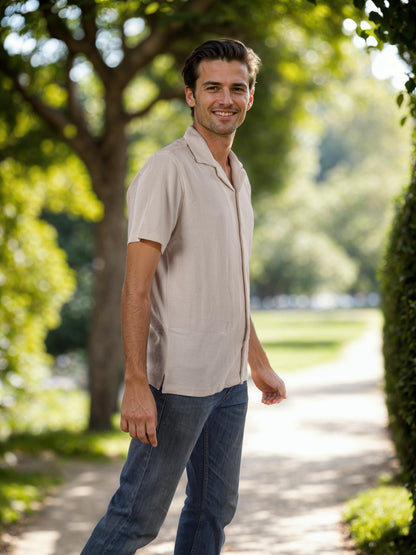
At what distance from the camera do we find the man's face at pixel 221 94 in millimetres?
2773

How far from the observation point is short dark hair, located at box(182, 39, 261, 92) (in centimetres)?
278

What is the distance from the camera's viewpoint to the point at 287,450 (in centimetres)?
900

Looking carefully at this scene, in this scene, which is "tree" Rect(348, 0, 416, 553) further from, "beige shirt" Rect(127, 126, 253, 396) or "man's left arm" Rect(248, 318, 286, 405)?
"beige shirt" Rect(127, 126, 253, 396)

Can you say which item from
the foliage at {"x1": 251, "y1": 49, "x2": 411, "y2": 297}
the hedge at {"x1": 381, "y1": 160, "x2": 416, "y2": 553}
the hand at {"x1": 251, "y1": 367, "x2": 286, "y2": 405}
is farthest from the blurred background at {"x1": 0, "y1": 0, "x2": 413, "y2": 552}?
the foliage at {"x1": 251, "y1": 49, "x2": 411, "y2": 297}

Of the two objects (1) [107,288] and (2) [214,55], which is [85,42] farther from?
(2) [214,55]

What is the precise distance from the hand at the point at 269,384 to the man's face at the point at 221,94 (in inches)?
37.8

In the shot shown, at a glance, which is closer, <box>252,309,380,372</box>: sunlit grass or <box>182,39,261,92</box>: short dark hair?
<box>182,39,261,92</box>: short dark hair

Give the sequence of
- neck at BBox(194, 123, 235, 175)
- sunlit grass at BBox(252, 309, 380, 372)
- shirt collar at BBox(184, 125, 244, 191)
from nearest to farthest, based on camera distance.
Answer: shirt collar at BBox(184, 125, 244, 191)
neck at BBox(194, 123, 235, 175)
sunlit grass at BBox(252, 309, 380, 372)

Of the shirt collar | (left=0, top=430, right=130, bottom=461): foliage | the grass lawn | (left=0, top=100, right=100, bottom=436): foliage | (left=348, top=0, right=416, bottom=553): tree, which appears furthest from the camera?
(left=0, top=100, right=100, bottom=436): foliage

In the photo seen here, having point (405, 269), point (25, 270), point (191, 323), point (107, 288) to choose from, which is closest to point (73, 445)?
point (107, 288)

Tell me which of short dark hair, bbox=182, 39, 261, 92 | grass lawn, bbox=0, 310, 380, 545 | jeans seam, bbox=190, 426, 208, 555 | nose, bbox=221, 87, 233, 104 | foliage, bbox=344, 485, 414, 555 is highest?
short dark hair, bbox=182, 39, 261, 92

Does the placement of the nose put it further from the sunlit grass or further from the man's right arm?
the sunlit grass

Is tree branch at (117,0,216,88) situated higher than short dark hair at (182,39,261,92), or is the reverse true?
tree branch at (117,0,216,88)

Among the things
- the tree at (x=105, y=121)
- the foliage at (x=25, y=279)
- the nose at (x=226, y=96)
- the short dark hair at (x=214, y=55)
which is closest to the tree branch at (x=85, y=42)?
the tree at (x=105, y=121)
